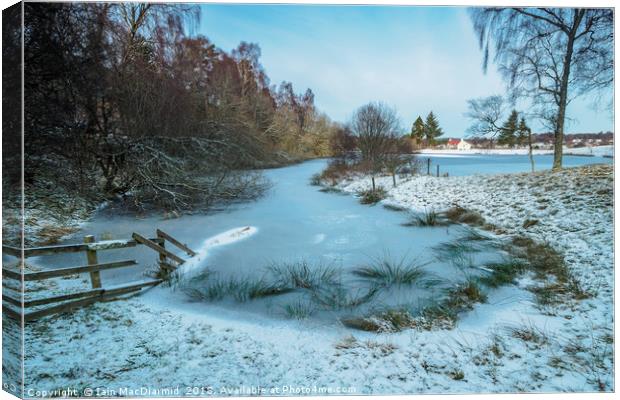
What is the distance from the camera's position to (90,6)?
149 cm

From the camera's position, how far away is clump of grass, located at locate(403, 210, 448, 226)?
207cm

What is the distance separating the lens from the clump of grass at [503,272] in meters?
1.65

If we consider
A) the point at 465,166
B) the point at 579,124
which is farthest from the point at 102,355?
the point at 579,124

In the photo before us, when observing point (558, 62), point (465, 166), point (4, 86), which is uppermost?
point (558, 62)

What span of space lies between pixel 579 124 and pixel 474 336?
1.51 meters

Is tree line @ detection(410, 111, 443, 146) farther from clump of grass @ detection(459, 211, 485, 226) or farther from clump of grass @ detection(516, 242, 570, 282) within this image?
clump of grass @ detection(516, 242, 570, 282)

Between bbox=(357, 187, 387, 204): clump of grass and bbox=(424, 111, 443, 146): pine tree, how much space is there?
51 centimetres

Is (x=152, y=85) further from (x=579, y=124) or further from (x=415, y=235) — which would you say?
(x=579, y=124)

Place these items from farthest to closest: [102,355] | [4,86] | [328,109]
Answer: [328,109], [4,86], [102,355]

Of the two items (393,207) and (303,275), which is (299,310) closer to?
(303,275)

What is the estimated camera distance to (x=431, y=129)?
170cm

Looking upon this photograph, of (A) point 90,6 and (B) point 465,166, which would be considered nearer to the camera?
(A) point 90,6

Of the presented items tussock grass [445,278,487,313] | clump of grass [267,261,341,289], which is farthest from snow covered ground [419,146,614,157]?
clump of grass [267,261,341,289]

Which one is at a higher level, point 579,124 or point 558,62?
point 558,62
